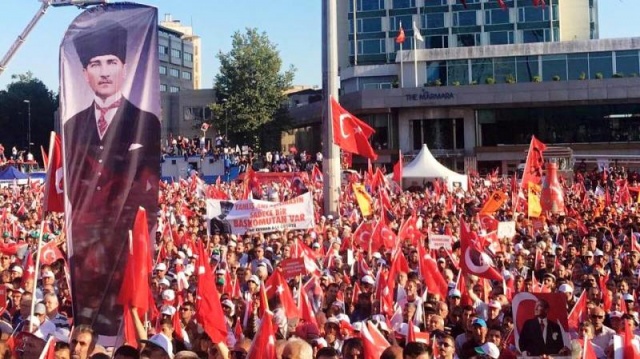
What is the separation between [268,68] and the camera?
55.1m

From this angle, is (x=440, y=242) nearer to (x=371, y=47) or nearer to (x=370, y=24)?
(x=371, y=47)

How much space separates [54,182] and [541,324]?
4.68 meters

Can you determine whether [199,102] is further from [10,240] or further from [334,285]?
[334,285]

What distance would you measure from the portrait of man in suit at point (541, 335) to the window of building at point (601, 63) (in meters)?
47.1

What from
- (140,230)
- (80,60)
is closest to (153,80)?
(80,60)

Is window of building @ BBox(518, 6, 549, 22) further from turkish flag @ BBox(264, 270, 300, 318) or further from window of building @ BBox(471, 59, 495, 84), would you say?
turkish flag @ BBox(264, 270, 300, 318)

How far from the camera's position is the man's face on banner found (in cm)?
688

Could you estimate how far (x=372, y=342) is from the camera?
22.4 ft

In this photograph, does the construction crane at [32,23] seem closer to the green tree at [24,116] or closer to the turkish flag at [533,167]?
the turkish flag at [533,167]

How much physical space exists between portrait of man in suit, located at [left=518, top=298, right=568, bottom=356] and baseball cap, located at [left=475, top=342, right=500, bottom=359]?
400 millimetres

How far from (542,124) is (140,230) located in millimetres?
49853

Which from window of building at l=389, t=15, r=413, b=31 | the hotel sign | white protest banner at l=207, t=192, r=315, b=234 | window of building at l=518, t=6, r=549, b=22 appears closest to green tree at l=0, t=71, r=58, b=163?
window of building at l=389, t=15, r=413, b=31

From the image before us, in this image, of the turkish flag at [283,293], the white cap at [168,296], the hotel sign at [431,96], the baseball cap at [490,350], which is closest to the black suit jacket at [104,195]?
the white cap at [168,296]

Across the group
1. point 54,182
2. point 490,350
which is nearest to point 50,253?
point 54,182
